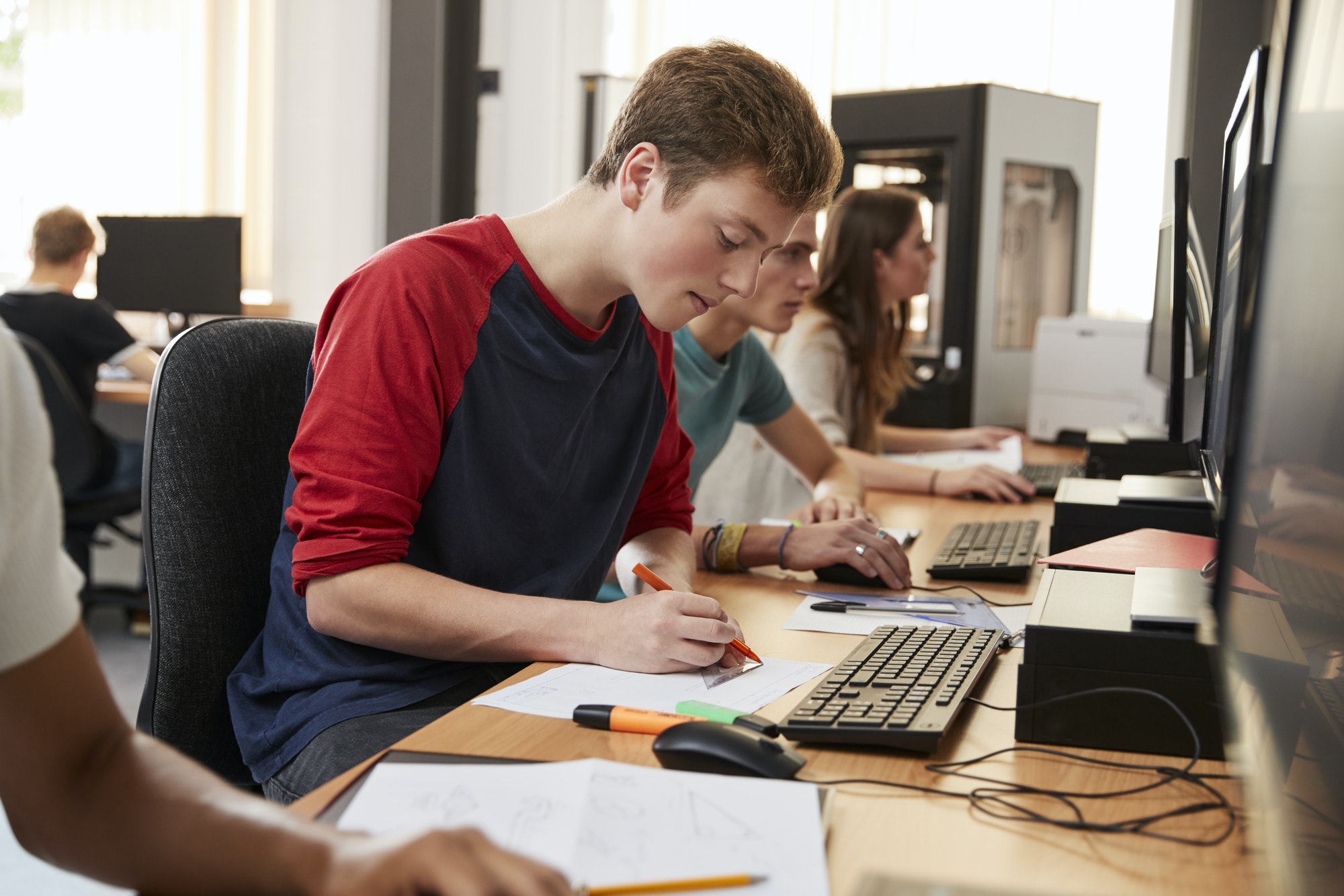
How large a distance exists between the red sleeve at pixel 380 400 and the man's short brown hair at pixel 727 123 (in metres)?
0.21

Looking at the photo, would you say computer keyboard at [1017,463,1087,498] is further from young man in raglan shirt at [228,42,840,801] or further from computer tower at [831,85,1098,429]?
young man in raglan shirt at [228,42,840,801]

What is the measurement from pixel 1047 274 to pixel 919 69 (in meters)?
0.87

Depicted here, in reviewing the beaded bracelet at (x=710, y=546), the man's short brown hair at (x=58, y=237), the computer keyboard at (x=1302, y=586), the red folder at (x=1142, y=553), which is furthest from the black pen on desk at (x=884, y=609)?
the man's short brown hair at (x=58, y=237)

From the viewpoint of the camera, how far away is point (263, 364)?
3.76ft

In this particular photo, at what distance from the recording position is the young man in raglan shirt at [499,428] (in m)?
0.97

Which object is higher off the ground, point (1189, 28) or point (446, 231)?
point (1189, 28)

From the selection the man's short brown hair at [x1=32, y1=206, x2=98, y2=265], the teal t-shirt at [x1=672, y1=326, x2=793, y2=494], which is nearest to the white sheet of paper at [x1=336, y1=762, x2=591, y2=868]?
the teal t-shirt at [x1=672, y1=326, x2=793, y2=494]

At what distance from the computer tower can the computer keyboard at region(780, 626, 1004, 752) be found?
2.02 m

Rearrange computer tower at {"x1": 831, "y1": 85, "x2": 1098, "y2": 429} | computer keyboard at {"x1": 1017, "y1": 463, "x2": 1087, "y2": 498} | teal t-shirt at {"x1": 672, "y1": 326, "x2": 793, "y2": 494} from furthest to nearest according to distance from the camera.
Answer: computer tower at {"x1": 831, "y1": 85, "x2": 1098, "y2": 429}
computer keyboard at {"x1": 1017, "y1": 463, "x2": 1087, "y2": 498}
teal t-shirt at {"x1": 672, "y1": 326, "x2": 793, "y2": 494}

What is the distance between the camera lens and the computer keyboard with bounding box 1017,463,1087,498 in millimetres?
2180

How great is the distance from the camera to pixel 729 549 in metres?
1.47

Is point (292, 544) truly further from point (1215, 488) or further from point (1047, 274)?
point (1047, 274)

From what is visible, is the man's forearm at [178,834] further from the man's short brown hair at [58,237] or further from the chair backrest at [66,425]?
the man's short brown hair at [58,237]

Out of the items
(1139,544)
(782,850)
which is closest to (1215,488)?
(1139,544)
